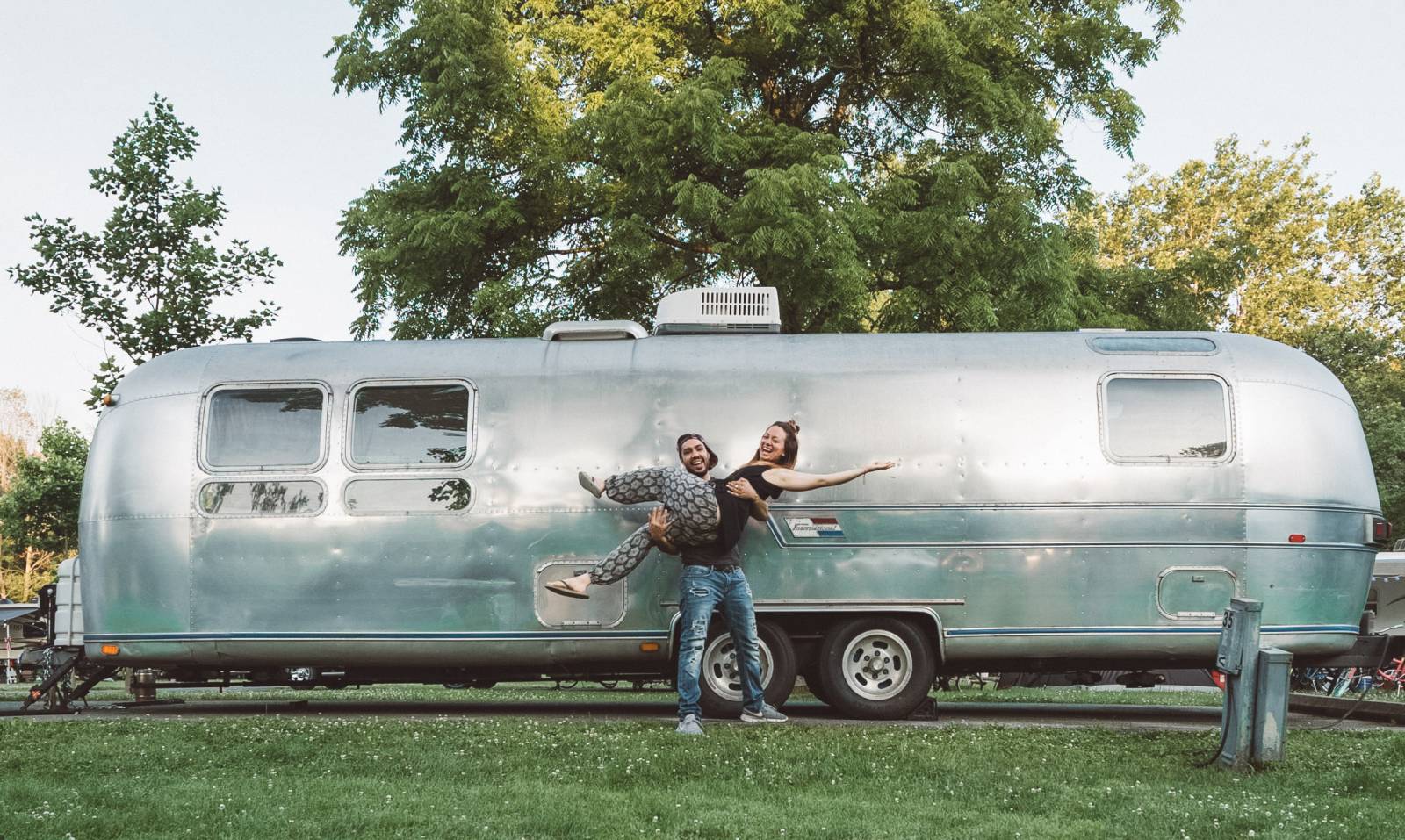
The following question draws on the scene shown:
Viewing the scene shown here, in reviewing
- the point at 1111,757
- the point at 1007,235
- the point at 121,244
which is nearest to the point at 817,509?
the point at 1111,757

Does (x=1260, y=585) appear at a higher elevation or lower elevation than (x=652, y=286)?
lower

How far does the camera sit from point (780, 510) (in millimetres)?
9984

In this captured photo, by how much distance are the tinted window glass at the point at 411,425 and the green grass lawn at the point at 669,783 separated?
2.11 metres

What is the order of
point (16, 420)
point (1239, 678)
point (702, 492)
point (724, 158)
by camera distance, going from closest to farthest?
point (1239, 678)
point (702, 492)
point (724, 158)
point (16, 420)

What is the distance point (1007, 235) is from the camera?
16.5m

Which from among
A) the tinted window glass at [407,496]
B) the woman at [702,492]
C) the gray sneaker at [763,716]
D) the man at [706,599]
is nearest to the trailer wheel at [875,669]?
the gray sneaker at [763,716]

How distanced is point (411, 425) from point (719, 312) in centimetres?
264

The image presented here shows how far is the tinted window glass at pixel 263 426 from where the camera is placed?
34.1 ft

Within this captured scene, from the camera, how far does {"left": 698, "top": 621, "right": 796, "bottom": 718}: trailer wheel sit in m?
10.1

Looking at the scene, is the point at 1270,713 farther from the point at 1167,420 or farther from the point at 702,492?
the point at 702,492

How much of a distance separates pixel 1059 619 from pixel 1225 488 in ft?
5.19

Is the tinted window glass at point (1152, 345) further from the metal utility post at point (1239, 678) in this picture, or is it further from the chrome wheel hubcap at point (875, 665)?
the chrome wheel hubcap at point (875, 665)

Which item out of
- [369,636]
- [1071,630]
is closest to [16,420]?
[369,636]

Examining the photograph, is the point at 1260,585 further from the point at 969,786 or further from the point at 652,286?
the point at 652,286
